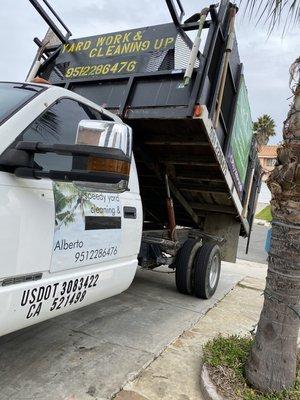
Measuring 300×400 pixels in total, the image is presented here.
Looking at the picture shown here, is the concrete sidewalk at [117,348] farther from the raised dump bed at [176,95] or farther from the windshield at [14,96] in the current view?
the windshield at [14,96]

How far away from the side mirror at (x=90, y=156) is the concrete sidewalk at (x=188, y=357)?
1.64 metres

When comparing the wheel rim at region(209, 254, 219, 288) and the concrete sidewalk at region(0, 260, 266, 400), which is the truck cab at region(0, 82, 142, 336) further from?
the wheel rim at region(209, 254, 219, 288)

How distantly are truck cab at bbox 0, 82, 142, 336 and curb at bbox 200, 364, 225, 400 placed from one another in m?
1.01

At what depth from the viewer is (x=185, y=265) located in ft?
18.1

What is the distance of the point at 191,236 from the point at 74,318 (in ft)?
7.29

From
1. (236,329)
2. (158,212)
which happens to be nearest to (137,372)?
(236,329)

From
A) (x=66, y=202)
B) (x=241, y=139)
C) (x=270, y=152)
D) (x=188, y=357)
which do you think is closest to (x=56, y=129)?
(x=66, y=202)

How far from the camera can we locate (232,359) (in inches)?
135

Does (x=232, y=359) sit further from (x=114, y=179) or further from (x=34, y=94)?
(x=34, y=94)

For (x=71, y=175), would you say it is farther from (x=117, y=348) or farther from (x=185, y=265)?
(x=185, y=265)

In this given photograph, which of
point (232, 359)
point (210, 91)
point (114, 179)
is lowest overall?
point (232, 359)

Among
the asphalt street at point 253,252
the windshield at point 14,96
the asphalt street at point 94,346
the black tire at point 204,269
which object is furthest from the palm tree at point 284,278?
the asphalt street at point 253,252

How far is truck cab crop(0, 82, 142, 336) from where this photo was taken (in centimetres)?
232

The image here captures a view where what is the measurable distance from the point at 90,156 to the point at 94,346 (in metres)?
2.24
